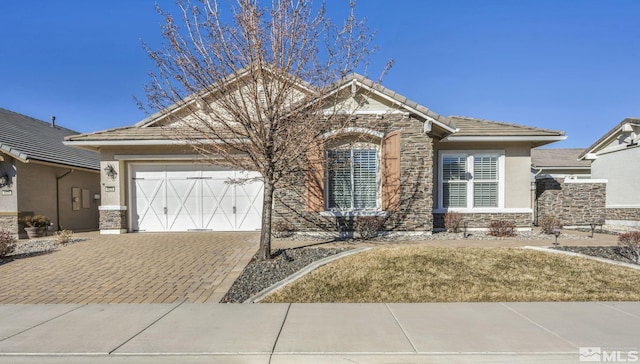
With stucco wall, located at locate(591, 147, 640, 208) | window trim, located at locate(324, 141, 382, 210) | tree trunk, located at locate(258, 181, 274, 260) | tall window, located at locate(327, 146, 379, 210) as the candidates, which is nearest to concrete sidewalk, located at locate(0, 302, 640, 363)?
tree trunk, located at locate(258, 181, 274, 260)

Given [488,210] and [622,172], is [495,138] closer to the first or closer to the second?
[488,210]

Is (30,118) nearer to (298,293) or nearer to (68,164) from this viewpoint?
(68,164)

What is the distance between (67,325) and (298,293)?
3260mm

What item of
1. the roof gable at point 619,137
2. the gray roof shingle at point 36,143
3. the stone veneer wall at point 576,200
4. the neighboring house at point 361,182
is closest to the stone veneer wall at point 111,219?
the neighboring house at point 361,182

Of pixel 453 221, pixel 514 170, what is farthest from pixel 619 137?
pixel 453 221

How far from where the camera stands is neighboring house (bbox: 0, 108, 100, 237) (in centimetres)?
1220

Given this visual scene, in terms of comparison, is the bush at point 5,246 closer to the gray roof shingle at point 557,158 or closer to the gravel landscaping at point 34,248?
the gravel landscaping at point 34,248

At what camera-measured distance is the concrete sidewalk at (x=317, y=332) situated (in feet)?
11.9

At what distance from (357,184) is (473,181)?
4.74 metres

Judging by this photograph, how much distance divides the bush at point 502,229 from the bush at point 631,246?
10.9 ft

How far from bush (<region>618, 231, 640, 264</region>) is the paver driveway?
8799mm

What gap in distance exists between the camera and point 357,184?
1109 centimetres

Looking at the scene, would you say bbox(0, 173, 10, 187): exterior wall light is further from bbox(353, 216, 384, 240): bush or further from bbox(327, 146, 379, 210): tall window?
bbox(353, 216, 384, 240): bush

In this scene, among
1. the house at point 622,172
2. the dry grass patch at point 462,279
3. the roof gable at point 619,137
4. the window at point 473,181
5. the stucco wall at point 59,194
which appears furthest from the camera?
the roof gable at point 619,137
